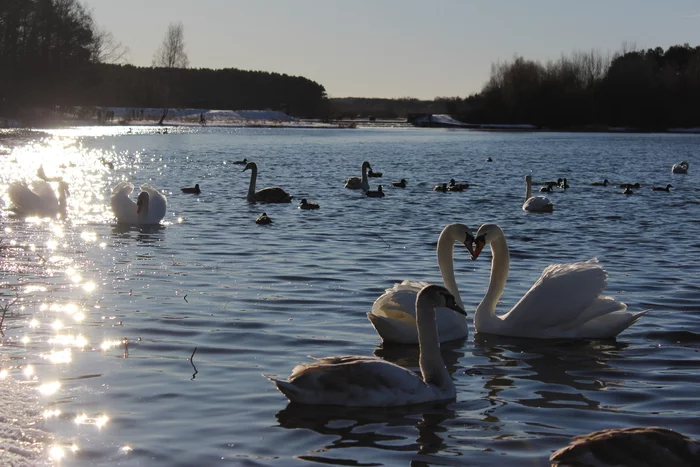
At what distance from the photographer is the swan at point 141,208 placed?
16641mm

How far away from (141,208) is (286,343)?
907cm

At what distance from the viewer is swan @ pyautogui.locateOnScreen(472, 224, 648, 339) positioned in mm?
8430

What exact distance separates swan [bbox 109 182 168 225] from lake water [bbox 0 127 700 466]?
14.1 inches

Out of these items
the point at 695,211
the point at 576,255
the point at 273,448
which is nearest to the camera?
the point at 273,448

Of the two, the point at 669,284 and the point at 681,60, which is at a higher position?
the point at 681,60

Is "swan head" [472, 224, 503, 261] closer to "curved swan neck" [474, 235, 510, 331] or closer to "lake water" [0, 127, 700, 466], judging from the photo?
"curved swan neck" [474, 235, 510, 331]

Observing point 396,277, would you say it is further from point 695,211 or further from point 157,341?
point 695,211

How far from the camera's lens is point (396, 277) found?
37.8 feet

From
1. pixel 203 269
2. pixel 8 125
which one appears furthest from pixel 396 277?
pixel 8 125

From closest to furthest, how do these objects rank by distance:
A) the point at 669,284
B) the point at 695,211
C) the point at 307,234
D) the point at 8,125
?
the point at 669,284 → the point at 307,234 → the point at 695,211 → the point at 8,125

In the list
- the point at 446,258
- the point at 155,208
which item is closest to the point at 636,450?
the point at 446,258

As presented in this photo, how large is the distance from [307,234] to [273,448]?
1029cm

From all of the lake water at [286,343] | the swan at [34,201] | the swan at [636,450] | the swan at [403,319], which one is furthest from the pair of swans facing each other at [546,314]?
the swan at [34,201]

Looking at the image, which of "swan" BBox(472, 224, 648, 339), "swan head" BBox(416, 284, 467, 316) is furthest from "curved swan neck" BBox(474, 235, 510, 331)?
"swan head" BBox(416, 284, 467, 316)
